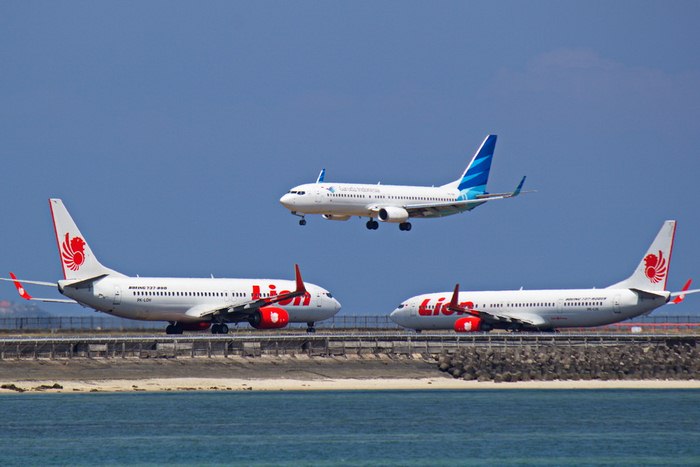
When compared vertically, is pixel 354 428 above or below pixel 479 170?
below

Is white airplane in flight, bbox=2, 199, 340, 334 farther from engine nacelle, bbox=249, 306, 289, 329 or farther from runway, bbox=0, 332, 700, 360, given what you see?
runway, bbox=0, 332, 700, 360

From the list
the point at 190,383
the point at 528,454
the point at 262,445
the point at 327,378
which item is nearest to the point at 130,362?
the point at 190,383

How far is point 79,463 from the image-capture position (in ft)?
184

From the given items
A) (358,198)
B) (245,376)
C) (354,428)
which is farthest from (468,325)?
(354,428)

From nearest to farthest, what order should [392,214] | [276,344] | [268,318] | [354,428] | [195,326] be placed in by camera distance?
[354,428] < [276,344] < [268,318] < [195,326] < [392,214]

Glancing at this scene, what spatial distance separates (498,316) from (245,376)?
2825 cm

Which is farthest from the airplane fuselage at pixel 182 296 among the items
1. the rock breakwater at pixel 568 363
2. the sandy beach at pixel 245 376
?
the rock breakwater at pixel 568 363

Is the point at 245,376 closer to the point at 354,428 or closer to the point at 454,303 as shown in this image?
the point at 354,428

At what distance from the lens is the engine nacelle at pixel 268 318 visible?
97.1 m

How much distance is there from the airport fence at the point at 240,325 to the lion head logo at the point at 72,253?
1010cm

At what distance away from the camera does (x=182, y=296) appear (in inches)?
3755

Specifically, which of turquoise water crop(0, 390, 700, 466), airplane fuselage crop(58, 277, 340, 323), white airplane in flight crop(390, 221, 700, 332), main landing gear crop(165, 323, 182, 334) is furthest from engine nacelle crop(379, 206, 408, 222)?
turquoise water crop(0, 390, 700, 466)

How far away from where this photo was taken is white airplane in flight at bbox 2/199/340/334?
92.6m

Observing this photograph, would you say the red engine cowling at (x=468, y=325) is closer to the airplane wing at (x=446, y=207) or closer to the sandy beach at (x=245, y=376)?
the airplane wing at (x=446, y=207)
